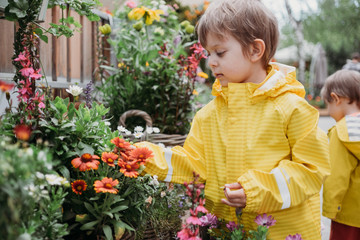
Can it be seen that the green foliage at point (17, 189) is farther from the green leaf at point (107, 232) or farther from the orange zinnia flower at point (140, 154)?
the orange zinnia flower at point (140, 154)

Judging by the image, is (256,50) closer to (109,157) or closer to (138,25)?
(109,157)

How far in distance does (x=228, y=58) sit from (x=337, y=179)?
1.19 m

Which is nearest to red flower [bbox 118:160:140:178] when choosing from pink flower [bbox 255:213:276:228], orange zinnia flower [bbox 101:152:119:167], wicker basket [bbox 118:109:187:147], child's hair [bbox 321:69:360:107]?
orange zinnia flower [bbox 101:152:119:167]

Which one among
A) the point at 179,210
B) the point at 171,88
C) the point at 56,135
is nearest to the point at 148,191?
the point at 56,135

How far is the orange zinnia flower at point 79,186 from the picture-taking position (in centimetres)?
130

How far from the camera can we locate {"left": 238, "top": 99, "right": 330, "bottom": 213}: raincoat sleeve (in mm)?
1382

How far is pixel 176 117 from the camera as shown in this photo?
287cm

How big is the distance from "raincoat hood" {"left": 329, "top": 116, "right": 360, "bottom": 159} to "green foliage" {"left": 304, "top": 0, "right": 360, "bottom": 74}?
19414 millimetres

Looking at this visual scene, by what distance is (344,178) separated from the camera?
2266mm

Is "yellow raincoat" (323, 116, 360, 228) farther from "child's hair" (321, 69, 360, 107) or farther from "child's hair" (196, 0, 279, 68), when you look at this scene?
"child's hair" (196, 0, 279, 68)

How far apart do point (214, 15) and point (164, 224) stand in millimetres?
1088

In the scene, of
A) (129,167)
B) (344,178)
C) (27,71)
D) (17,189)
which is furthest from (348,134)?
(17,189)

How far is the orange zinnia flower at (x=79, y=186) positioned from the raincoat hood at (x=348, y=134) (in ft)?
5.43

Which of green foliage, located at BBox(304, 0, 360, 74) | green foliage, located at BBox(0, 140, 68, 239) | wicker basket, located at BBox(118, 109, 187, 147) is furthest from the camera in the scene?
green foliage, located at BBox(304, 0, 360, 74)
